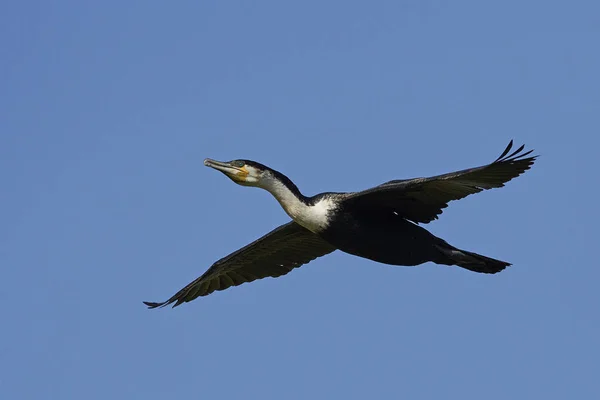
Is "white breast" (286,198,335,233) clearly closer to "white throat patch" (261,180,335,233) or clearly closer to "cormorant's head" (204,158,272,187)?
"white throat patch" (261,180,335,233)

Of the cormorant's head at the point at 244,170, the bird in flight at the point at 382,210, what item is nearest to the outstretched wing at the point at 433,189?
the bird in flight at the point at 382,210

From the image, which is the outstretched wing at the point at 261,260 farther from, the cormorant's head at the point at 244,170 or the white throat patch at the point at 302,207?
the cormorant's head at the point at 244,170

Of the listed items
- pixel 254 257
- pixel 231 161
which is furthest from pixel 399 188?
pixel 254 257

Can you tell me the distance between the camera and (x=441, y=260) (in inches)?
516

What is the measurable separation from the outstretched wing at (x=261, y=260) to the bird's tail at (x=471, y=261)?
1.74m

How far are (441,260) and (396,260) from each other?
26.0 inches

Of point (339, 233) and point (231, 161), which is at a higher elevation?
point (231, 161)

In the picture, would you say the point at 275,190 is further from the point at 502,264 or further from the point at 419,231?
the point at 502,264

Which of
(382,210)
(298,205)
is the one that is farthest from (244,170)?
(382,210)

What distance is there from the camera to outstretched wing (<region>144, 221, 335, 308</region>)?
1416cm

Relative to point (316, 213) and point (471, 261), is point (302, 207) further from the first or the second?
point (471, 261)

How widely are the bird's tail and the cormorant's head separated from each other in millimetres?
2064

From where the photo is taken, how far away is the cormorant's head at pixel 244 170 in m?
12.6

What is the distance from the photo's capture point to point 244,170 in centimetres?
1259
